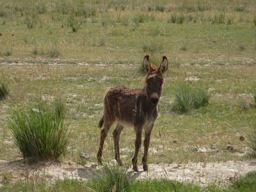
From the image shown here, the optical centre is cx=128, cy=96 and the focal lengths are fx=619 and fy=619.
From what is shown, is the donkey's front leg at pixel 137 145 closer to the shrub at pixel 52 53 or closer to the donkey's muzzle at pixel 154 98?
the donkey's muzzle at pixel 154 98

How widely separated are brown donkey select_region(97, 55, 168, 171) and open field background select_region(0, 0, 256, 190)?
35.1 inches

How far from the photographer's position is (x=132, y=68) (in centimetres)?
2353

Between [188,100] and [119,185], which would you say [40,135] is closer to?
[119,185]

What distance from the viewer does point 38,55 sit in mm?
26406

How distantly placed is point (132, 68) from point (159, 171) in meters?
13.1

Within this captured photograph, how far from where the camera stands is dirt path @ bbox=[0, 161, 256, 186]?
997cm

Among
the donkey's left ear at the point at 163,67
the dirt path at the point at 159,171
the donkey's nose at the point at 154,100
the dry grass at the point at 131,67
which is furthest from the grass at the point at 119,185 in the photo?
the donkey's left ear at the point at 163,67

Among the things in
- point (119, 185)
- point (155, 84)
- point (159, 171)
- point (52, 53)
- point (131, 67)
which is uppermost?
point (155, 84)

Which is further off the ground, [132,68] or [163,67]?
[163,67]

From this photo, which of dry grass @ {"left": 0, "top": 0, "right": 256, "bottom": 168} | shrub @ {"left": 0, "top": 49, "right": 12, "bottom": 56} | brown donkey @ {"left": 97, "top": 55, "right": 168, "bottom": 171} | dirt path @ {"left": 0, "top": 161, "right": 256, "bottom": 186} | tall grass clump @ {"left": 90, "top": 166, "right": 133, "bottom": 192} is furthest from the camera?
shrub @ {"left": 0, "top": 49, "right": 12, "bottom": 56}

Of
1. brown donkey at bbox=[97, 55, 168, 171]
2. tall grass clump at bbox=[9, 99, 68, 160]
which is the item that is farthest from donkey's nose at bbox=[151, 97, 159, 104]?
tall grass clump at bbox=[9, 99, 68, 160]

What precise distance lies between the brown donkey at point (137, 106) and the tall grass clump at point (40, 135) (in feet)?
3.04

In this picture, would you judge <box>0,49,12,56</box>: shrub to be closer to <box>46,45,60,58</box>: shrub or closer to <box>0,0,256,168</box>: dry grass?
<box>0,0,256,168</box>: dry grass

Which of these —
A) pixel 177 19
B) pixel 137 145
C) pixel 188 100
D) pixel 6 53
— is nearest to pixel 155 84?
pixel 137 145
